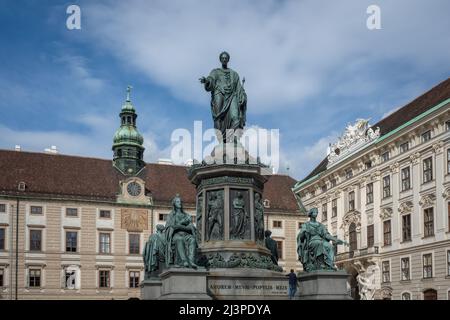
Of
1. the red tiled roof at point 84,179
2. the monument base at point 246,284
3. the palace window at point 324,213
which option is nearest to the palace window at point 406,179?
the palace window at point 324,213

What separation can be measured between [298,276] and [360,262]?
32.2 metres

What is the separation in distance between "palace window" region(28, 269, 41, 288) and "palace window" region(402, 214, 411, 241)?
2730 cm

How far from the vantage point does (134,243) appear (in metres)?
55.7

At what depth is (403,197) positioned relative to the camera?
42906mm

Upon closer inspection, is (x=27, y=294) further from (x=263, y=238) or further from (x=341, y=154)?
(x=263, y=238)

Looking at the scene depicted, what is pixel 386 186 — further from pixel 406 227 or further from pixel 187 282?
pixel 187 282

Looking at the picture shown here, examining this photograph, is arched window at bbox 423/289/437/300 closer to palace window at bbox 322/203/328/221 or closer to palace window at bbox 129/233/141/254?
palace window at bbox 322/203/328/221

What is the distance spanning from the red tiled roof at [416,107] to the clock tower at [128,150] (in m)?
21.5

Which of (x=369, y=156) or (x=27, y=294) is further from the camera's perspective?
(x=27, y=294)

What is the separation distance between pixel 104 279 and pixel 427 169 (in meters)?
26.9

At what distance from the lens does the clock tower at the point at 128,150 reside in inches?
2362

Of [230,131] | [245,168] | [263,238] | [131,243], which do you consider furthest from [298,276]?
[131,243]

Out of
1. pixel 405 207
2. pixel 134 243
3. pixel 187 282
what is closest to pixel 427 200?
pixel 405 207

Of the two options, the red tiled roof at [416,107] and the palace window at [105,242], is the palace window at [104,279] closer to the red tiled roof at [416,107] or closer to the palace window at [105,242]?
the palace window at [105,242]
